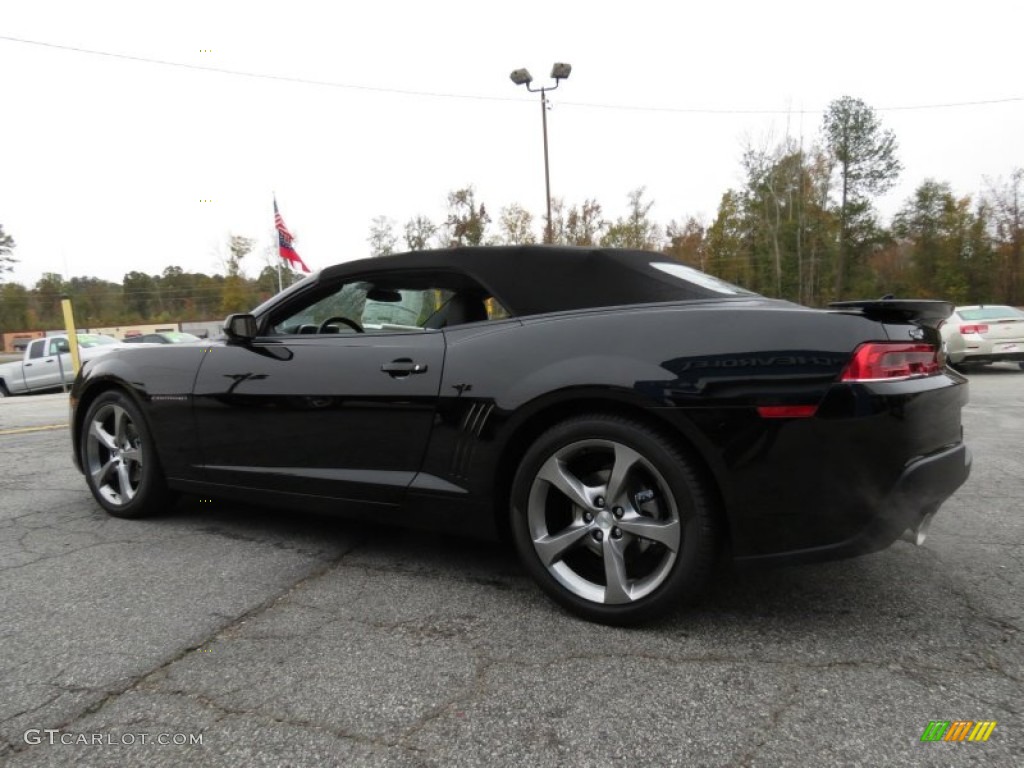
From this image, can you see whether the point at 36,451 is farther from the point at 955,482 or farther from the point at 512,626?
the point at 955,482

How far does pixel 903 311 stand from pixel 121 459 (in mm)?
3798

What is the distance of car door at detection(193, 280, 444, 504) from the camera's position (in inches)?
103

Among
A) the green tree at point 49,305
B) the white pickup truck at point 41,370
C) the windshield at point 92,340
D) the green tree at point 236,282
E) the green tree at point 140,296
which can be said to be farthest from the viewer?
the green tree at point 140,296

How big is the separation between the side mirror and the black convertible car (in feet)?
0.04

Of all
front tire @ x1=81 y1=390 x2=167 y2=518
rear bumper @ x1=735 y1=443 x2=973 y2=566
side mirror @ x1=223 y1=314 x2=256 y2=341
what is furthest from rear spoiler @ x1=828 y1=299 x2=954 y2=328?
front tire @ x1=81 y1=390 x2=167 y2=518

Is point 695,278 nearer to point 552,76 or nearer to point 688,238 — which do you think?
point 552,76

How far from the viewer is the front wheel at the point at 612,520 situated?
208 centimetres

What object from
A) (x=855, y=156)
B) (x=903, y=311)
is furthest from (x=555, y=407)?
(x=855, y=156)

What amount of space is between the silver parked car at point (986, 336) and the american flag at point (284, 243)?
621 inches

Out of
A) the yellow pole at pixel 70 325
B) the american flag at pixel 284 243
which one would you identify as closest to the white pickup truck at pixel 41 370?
the yellow pole at pixel 70 325

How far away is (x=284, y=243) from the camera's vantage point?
63.7 ft

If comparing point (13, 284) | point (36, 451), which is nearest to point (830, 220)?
point (36, 451)

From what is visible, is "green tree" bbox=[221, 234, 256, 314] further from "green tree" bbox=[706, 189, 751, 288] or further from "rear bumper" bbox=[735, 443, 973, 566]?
"rear bumper" bbox=[735, 443, 973, 566]

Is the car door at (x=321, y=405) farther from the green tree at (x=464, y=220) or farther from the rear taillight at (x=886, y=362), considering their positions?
the green tree at (x=464, y=220)
